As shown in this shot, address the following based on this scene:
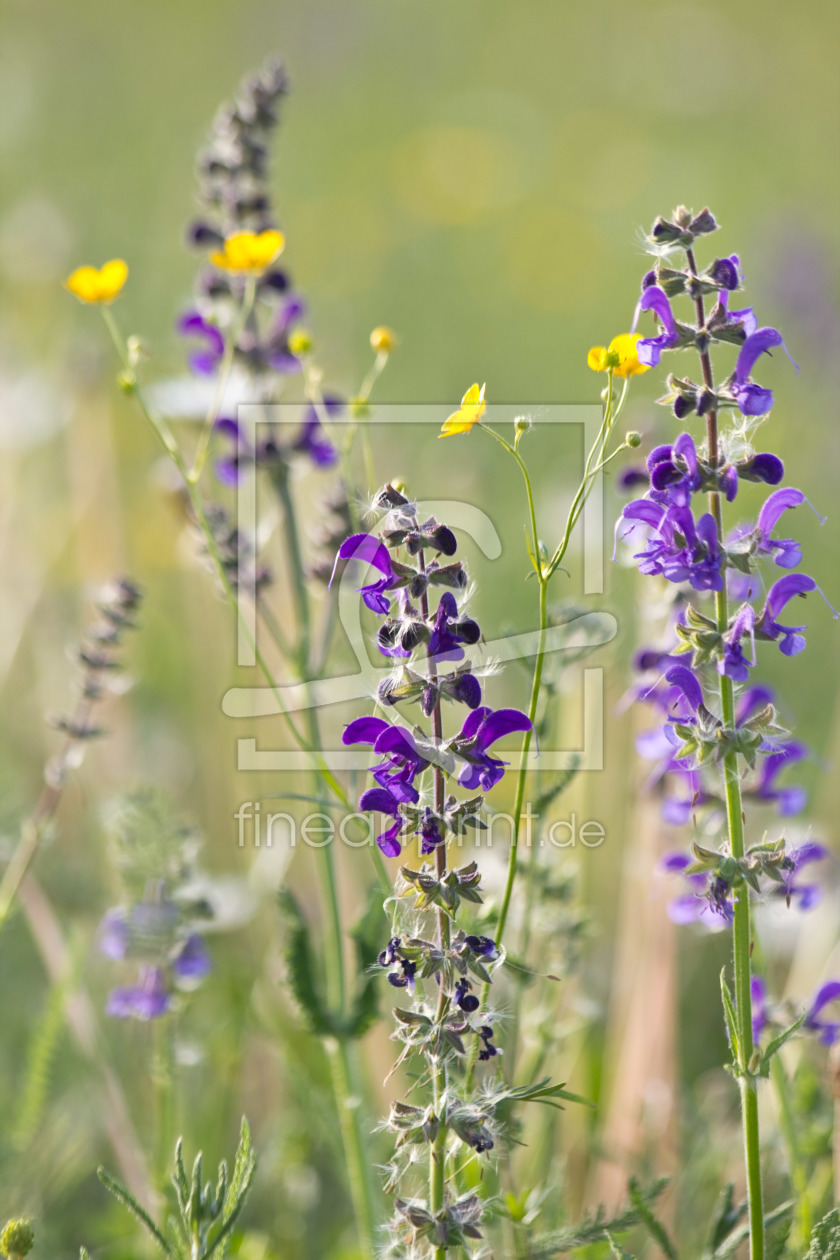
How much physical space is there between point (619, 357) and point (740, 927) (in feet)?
2.87

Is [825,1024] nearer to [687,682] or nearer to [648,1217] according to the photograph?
[648,1217]

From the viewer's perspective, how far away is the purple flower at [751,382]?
5.55ft

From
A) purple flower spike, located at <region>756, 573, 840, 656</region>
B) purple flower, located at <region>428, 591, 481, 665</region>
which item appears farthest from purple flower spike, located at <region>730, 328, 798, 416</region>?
purple flower, located at <region>428, 591, 481, 665</region>

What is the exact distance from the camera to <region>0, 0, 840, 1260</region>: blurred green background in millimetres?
3344

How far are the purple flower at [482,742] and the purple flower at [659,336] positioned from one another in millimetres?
564

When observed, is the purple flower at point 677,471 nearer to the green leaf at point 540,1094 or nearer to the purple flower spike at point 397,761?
the purple flower spike at point 397,761

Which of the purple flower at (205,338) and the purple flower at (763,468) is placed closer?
the purple flower at (763,468)

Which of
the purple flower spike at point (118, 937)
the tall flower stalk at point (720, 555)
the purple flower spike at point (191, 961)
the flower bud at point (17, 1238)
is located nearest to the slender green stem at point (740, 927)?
the tall flower stalk at point (720, 555)

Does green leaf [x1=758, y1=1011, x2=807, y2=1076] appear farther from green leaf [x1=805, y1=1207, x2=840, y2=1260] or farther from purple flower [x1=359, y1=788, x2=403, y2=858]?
purple flower [x1=359, y1=788, x2=403, y2=858]

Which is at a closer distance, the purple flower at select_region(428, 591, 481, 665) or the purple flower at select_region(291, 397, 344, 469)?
the purple flower at select_region(428, 591, 481, 665)

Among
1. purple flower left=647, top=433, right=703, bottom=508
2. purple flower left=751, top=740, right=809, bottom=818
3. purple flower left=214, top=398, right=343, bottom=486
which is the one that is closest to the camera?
purple flower left=647, top=433, right=703, bottom=508

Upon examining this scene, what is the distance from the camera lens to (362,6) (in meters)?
13.7

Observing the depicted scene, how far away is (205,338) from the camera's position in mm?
2846

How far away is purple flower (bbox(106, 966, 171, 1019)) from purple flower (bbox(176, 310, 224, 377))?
145 cm
